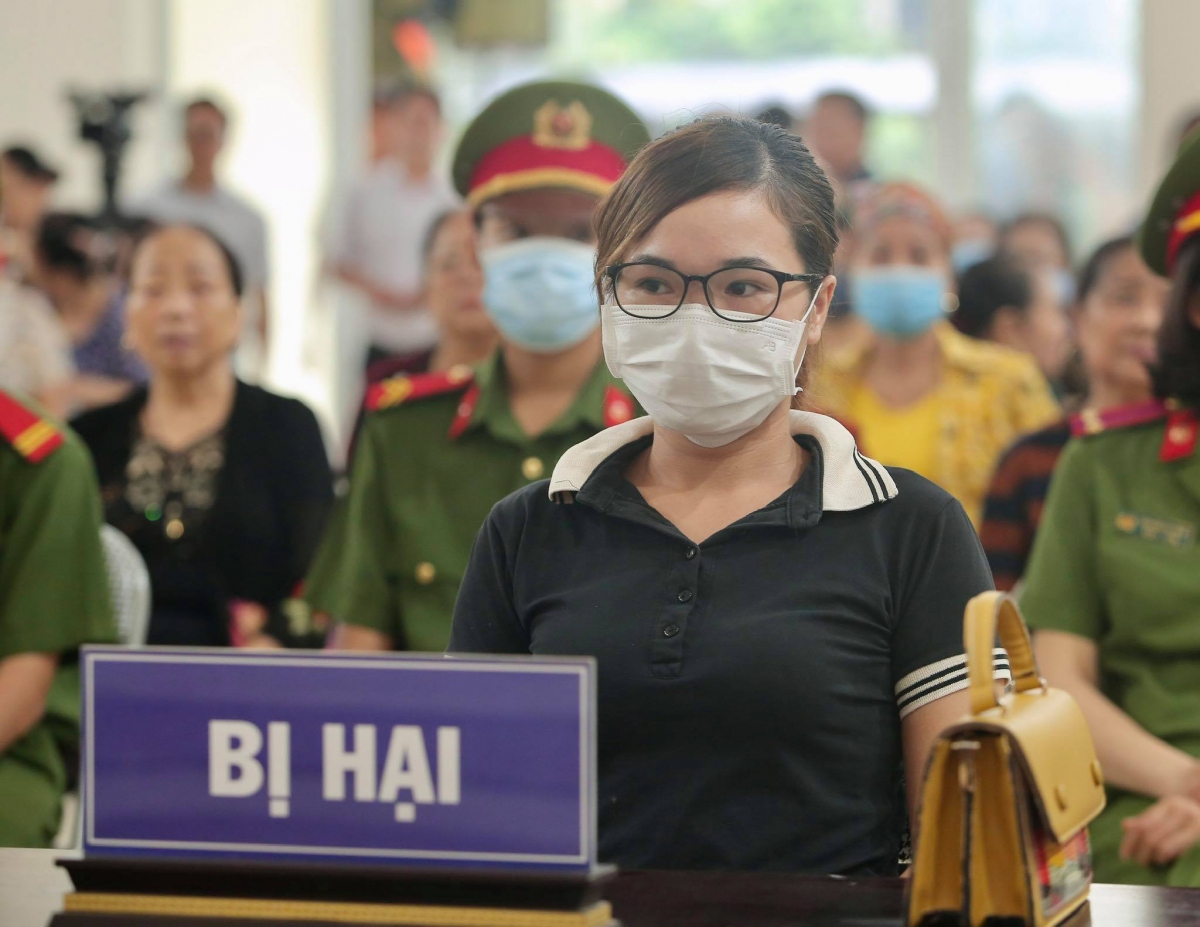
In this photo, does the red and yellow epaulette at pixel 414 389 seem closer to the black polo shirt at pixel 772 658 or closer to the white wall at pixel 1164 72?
the black polo shirt at pixel 772 658

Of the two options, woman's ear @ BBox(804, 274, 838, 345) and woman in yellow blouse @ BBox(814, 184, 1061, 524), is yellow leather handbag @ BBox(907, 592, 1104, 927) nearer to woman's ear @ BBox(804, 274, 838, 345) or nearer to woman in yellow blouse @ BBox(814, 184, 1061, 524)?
woman's ear @ BBox(804, 274, 838, 345)

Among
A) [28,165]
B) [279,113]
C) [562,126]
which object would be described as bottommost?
[562,126]

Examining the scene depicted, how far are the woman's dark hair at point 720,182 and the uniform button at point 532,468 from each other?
93 centimetres

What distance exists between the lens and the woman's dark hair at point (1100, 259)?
3.13 meters

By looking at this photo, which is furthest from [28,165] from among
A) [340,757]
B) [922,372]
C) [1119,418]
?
[340,757]

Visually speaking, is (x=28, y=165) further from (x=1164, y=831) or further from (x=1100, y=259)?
(x=1164, y=831)

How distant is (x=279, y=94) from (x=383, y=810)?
8148 mm

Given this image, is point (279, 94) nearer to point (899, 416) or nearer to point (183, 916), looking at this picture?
point (899, 416)

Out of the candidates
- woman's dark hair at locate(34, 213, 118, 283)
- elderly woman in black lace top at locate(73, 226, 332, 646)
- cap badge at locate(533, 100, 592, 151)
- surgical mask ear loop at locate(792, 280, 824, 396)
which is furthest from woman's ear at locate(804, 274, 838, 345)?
woman's dark hair at locate(34, 213, 118, 283)

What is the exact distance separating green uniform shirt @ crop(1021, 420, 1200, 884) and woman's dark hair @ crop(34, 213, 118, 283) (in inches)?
171

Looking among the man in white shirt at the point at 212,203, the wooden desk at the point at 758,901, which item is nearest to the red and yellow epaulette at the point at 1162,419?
the wooden desk at the point at 758,901

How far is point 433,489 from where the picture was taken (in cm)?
270

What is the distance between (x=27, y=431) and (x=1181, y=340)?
1684 mm

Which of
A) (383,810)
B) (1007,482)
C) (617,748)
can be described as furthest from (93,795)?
(1007,482)
